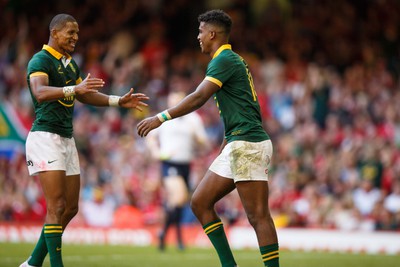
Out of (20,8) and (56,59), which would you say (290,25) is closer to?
(20,8)

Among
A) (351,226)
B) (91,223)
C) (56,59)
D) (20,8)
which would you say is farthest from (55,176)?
(20,8)

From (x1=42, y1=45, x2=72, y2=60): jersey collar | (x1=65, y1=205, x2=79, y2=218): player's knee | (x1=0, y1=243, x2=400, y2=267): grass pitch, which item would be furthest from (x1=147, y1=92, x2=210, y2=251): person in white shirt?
(x1=42, y1=45, x2=72, y2=60): jersey collar

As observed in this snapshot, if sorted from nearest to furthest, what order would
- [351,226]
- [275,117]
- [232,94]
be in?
1. [232,94]
2. [351,226]
3. [275,117]

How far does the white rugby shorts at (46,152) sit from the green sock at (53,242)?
65 centimetres

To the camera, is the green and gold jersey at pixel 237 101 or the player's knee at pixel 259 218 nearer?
the player's knee at pixel 259 218

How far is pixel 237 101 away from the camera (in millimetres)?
9266

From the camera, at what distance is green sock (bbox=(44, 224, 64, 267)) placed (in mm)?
9234

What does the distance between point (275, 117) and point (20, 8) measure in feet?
29.0

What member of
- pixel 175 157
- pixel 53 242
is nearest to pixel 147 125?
pixel 53 242

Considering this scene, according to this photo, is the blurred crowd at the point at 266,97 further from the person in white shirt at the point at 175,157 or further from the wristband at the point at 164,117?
the wristband at the point at 164,117

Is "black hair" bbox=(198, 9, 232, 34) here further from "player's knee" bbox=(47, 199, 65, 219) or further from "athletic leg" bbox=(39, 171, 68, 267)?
"player's knee" bbox=(47, 199, 65, 219)

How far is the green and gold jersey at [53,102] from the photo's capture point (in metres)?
9.44

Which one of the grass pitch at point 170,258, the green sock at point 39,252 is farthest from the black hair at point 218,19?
the grass pitch at point 170,258

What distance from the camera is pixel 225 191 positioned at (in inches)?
375
